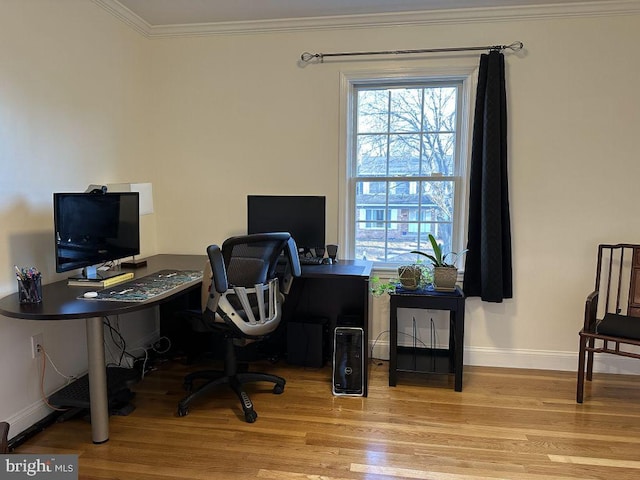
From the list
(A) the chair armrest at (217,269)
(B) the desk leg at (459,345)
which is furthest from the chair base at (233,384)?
(B) the desk leg at (459,345)

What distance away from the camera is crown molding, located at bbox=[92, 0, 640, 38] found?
286 cm

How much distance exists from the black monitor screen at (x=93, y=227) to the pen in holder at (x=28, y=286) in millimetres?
169

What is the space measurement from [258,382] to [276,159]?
1.60 metres

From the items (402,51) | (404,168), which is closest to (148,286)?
(404,168)

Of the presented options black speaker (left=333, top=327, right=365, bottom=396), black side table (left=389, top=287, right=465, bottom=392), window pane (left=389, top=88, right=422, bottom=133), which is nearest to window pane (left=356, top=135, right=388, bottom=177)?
window pane (left=389, top=88, right=422, bottom=133)

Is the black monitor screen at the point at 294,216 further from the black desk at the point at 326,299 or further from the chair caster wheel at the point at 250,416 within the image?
Result: the chair caster wheel at the point at 250,416

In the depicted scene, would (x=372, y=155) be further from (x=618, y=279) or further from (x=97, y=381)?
(x=97, y=381)

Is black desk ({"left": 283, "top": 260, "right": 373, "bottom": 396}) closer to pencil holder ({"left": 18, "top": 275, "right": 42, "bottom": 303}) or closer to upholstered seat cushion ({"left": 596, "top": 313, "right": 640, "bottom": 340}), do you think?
upholstered seat cushion ({"left": 596, "top": 313, "right": 640, "bottom": 340})

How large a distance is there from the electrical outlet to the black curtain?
2.70m

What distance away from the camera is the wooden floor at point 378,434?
79.2 inches

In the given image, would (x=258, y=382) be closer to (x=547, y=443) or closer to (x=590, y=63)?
(x=547, y=443)

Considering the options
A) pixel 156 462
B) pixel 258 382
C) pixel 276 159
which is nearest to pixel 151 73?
pixel 276 159

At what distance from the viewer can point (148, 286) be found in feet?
7.65

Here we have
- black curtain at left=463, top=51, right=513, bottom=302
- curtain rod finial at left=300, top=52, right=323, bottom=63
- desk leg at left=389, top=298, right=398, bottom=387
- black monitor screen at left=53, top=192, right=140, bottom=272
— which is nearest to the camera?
black monitor screen at left=53, top=192, right=140, bottom=272
